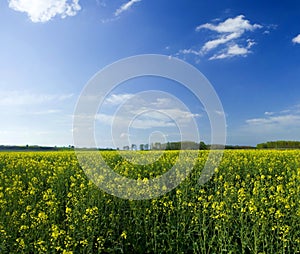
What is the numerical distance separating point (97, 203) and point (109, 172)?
3.38 meters

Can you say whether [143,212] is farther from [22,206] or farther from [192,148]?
[192,148]

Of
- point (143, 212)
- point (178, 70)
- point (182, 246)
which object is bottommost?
point (182, 246)

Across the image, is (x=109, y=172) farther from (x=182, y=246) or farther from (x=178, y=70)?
(x=182, y=246)

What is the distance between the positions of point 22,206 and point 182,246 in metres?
3.33

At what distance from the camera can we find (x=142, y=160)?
514 inches

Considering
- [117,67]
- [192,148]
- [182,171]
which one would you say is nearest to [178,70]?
[117,67]

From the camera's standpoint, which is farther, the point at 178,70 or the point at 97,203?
the point at 178,70

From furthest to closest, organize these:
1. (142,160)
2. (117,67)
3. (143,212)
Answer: (142,160)
(117,67)
(143,212)

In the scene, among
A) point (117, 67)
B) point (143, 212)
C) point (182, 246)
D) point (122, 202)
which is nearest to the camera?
point (182, 246)

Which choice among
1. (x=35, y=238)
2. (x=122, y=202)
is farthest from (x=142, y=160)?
(x=35, y=238)

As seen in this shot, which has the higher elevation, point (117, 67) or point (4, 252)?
point (117, 67)

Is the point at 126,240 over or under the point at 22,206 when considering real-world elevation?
under

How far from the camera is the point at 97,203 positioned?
270 inches

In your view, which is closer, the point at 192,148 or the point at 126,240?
the point at 126,240
